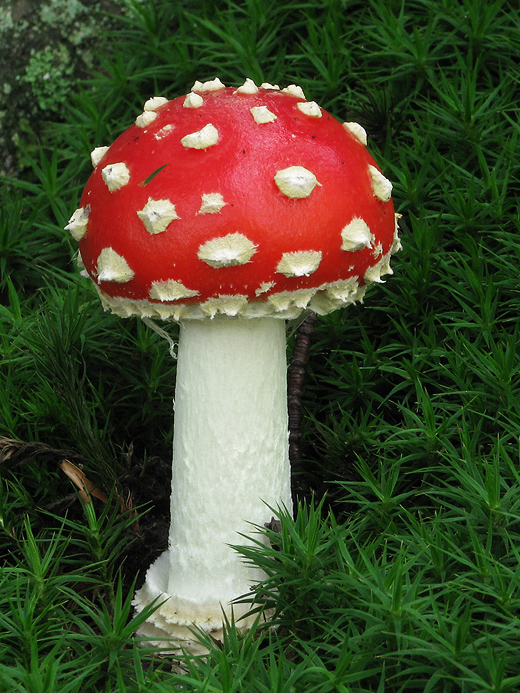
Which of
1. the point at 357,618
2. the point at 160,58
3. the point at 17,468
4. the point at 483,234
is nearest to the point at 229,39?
the point at 160,58

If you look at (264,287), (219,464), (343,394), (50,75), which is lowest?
(219,464)

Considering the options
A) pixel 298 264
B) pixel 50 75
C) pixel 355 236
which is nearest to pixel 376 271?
pixel 355 236

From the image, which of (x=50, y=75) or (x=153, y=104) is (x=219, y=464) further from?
(x=50, y=75)

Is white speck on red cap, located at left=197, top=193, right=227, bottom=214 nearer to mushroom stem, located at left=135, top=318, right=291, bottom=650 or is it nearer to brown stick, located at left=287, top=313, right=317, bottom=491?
mushroom stem, located at left=135, top=318, right=291, bottom=650

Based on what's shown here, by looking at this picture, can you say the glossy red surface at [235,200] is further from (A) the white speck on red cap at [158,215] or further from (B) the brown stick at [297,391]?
(B) the brown stick at [297,391]

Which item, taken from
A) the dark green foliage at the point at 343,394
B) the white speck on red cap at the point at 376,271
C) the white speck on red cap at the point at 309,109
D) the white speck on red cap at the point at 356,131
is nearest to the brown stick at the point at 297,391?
the dark green foliage at the point at 343,394

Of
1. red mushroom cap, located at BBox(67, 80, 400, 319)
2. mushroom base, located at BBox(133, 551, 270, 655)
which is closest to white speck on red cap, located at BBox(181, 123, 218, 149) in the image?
red mushroom cap, located at BBox(67, 80, 400, 319)

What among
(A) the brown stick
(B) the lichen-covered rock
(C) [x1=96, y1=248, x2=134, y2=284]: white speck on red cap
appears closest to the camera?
(C) [x1=96, y1=248, x2=134, y2=284]: white speck on red cap

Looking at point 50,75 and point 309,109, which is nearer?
point 309,109
